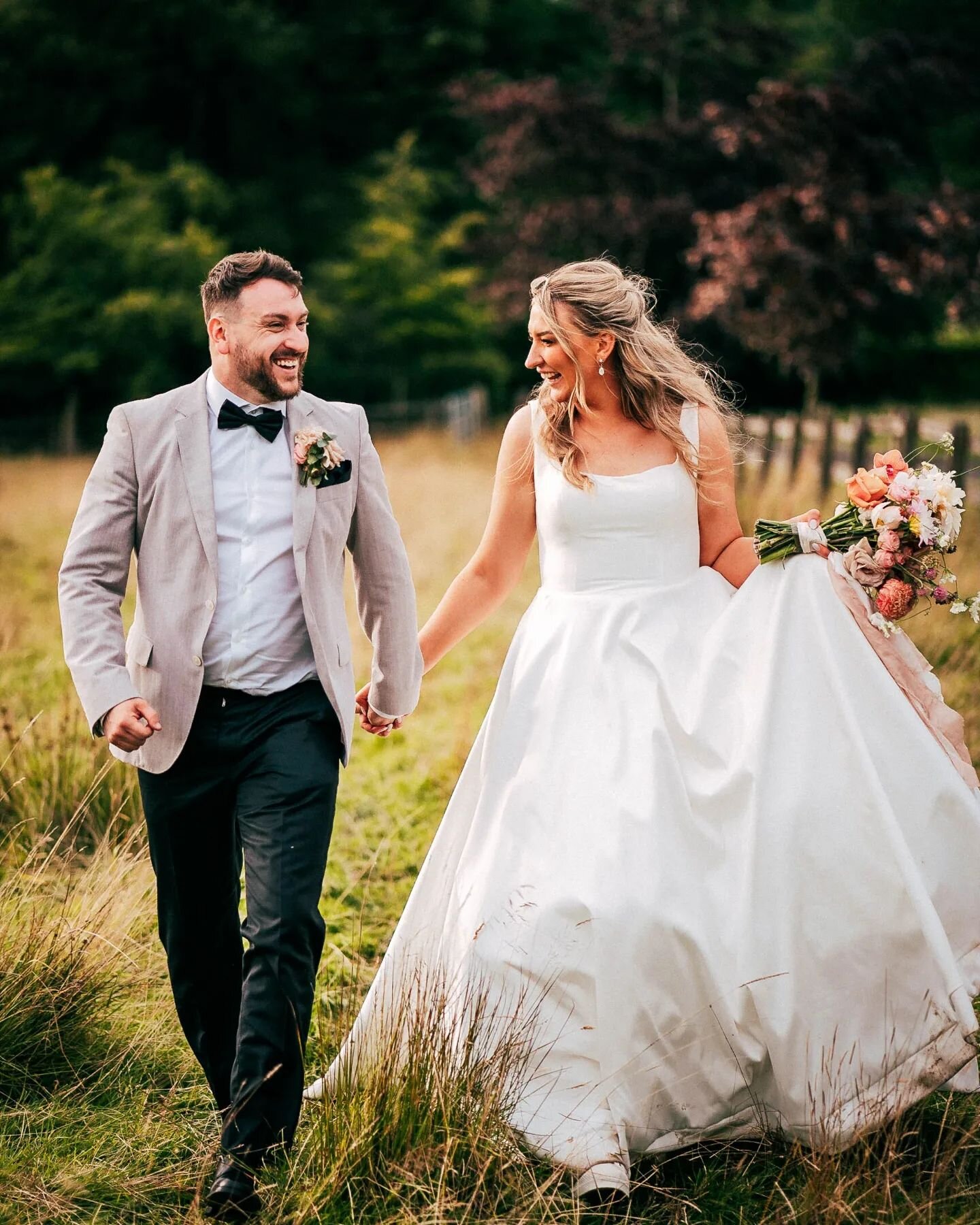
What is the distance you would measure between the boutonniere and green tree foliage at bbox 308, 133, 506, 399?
24343 mm

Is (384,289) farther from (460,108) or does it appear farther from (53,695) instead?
(53,695)

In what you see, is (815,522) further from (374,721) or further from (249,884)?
(249,884)

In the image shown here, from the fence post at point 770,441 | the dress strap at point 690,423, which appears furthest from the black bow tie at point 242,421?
the fence post at point 770,441

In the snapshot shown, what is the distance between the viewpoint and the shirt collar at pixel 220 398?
134 inches

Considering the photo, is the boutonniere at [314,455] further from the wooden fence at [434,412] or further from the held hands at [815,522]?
the wooden fence at [434,412]

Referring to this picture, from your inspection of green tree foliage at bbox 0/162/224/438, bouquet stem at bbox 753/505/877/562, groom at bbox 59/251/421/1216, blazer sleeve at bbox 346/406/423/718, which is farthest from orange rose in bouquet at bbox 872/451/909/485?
green tree foliage at bbox 0/162/224/438

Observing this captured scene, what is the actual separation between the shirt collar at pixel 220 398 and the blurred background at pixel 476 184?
14.1m

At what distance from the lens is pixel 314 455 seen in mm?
3299

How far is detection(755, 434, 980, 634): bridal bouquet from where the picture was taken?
12.1ft

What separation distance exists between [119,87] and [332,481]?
2910 centimetres

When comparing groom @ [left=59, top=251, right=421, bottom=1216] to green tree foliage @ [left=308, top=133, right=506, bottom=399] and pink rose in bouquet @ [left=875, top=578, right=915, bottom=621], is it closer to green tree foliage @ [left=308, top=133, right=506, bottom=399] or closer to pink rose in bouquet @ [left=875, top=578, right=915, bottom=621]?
pink rose in bouquet @ [left=875, top=578, right=915, bottom=621]

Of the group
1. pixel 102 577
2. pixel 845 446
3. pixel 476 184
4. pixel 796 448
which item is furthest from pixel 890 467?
pixel 476 184

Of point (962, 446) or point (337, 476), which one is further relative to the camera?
point (962, 446)

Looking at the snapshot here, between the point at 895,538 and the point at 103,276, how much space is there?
2327cm
